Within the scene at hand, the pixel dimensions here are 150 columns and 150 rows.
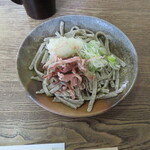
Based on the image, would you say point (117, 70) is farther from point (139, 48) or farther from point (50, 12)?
point (50, 12)

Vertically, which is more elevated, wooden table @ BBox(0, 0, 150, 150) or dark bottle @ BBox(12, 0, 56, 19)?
dark bottle @ BBox(12, 0, 56, 19)

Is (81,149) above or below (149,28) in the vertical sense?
below

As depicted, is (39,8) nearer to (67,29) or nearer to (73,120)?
(67,29)

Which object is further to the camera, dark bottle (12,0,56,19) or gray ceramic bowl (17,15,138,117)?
dark bottle (12,0,56,19)

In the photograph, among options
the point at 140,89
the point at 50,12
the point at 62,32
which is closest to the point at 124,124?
the point at 140,89

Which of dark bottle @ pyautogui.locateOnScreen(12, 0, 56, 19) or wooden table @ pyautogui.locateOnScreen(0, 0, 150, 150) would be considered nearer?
wooden table @ pyautogui.locateOnScreen(0, 0, 150, 150)

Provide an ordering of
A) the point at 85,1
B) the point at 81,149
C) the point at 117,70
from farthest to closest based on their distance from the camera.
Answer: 1. the point at 85,1
2. the point at 117,70
3. the point at 81,149

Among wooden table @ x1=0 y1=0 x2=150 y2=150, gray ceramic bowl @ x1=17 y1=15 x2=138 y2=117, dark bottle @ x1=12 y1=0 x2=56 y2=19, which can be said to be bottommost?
wooden table @ x1=0 y1=0 x2=150 y2=150
